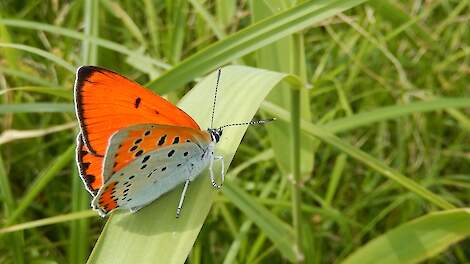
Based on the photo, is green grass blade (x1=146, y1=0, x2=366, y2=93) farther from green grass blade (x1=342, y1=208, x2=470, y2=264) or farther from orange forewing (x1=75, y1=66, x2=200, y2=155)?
green grass blade (x1=342, y1=208, x2=470, y2=264)

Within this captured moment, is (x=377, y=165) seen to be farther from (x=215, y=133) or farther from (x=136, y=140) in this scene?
(x=136, y=140)

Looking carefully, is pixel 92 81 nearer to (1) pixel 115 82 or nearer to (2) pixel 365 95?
(1) pixel 115 82

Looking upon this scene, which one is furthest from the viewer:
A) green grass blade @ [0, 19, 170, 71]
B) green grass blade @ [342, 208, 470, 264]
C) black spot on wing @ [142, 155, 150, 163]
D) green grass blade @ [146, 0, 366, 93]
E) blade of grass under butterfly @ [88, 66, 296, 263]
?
green grass blade @ [0, 19, 170, 71]

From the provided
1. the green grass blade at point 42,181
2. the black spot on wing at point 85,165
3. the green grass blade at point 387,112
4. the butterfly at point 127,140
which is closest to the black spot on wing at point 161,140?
the butterfly at point 127,140

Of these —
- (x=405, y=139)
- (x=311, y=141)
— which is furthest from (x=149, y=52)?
(x=405, y=139)

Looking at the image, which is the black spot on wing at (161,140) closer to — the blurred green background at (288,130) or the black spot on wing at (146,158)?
the black spot on wing at (146,158)

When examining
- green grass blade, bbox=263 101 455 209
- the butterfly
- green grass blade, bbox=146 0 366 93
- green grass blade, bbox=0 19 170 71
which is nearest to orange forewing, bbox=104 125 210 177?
the butterfly

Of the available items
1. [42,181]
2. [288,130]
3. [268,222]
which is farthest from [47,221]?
[288,130]
